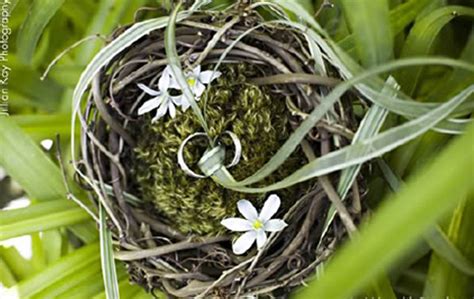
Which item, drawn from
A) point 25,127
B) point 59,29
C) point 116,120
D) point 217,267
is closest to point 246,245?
point 217,267

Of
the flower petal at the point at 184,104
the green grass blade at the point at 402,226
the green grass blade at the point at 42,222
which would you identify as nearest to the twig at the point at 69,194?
the green grass blade at the point at 42,222

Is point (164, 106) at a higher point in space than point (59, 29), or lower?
lower

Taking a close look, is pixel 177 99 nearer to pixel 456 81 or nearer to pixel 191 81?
pixel 191 81

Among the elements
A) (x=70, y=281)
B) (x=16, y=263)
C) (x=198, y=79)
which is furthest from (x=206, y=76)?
(x=16, y=263)

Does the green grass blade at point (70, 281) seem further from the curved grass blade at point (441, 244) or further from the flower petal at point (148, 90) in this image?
the curved grass blade at point (441, 244)

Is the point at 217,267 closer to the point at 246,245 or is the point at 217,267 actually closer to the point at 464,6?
the point at 246,245
